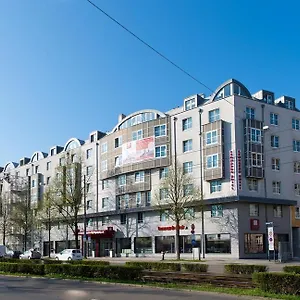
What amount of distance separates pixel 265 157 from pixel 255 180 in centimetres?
309

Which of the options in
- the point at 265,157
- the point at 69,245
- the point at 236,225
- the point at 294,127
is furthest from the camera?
the point at 69,245

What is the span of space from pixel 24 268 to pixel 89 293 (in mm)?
12011

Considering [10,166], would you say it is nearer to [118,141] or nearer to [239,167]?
[118,141]

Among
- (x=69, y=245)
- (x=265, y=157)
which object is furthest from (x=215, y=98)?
(x=69, y=245)

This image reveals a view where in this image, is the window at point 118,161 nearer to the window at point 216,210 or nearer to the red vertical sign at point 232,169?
the window at point 216,210

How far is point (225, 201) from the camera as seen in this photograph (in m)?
50.1

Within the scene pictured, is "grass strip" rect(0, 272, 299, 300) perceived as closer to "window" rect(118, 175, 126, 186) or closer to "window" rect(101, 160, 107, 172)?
"window" rect(118, 175, 126, 186)

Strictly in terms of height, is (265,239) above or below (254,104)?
below

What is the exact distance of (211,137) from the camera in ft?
174

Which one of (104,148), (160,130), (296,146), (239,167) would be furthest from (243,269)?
(104,148)

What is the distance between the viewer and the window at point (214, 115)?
53.4 metres

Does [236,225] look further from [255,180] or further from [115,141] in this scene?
[115,141]

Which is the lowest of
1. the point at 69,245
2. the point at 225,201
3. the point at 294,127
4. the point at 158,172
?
the point at 69,245

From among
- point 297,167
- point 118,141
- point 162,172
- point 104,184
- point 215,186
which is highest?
point 118,141
